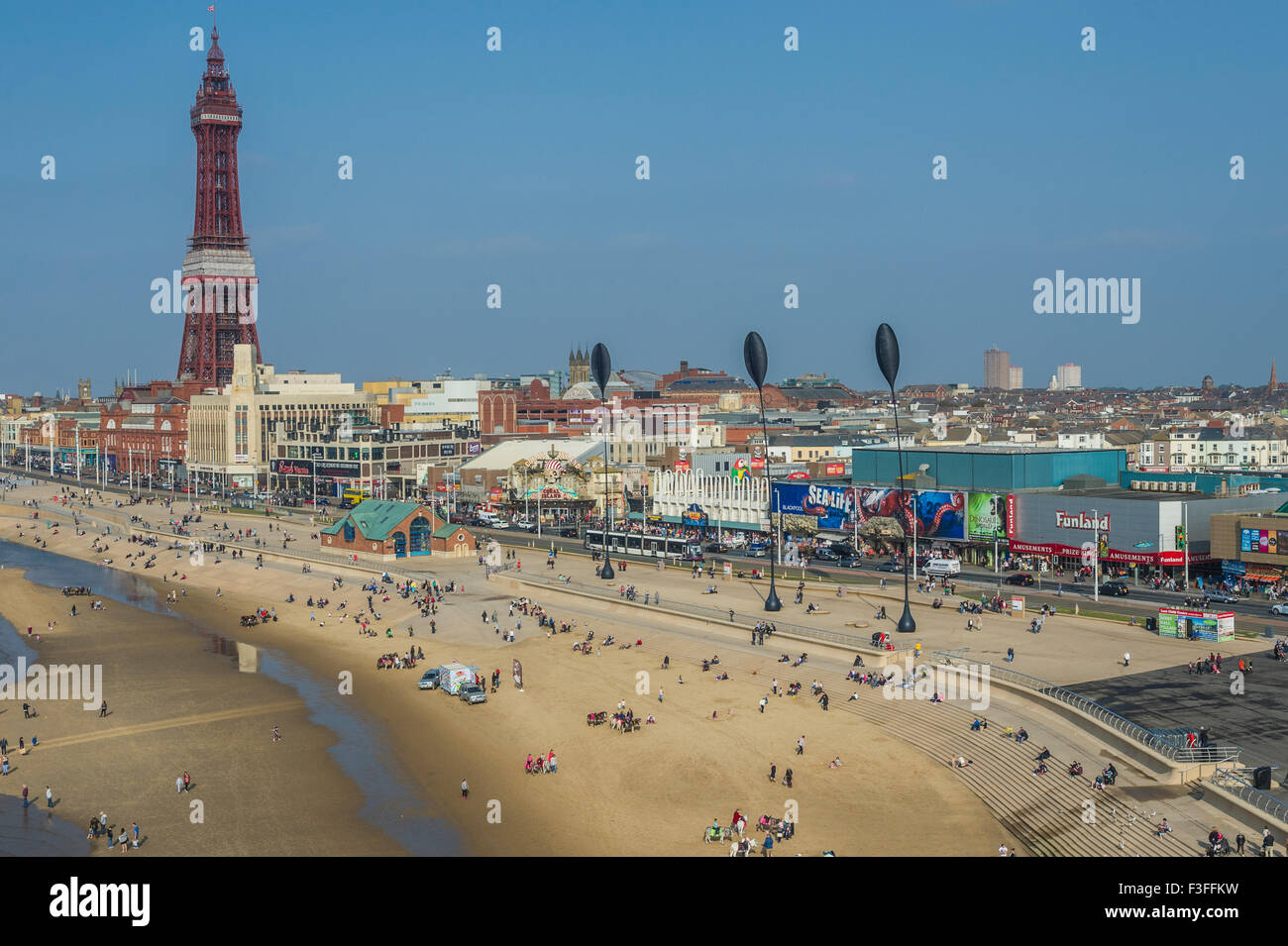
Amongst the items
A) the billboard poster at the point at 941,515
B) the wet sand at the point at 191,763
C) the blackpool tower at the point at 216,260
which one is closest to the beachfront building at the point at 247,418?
the blackpool tower at the point at 216,260

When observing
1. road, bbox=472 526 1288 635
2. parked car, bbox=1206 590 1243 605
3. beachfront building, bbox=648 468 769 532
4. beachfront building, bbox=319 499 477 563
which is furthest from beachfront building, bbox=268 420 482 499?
parked car, bbox=1206 590 1243 605

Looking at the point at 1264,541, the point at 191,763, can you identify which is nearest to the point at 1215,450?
the point at 1264,541

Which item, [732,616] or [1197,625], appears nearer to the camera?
[1197,625]

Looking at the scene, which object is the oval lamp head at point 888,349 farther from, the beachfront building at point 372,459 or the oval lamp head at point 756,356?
the beachfront building at point 372,459

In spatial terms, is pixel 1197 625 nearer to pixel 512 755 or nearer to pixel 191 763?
pixel 512 755

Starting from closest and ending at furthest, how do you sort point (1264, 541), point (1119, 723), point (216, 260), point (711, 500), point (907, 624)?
point (1119, 723), point (907, 624), point (1264, 541), point (711, 500), point (216, 260)
